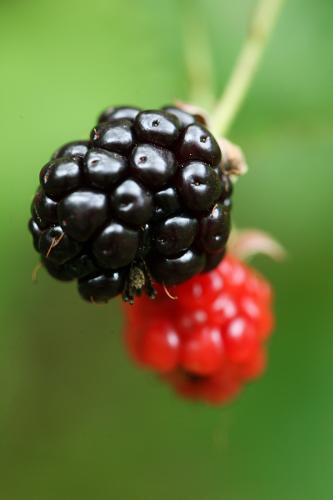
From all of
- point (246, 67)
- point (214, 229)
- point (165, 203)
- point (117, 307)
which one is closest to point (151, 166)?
point (165, 203)

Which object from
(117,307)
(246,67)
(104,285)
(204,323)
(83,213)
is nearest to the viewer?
(83,213)

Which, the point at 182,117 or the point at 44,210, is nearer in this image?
the point at 44,210

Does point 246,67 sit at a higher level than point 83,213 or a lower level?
higher

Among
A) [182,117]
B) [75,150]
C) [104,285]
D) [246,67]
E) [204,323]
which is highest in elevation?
[246,67]

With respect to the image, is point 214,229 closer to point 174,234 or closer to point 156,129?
point 174,234

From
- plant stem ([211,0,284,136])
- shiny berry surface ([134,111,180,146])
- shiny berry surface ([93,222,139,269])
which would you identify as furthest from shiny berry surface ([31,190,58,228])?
plant stem ([211,0,284,136])

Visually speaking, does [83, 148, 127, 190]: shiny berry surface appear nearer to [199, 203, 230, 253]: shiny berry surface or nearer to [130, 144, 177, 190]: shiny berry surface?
[130, 144, 177, 190]: shiny berry surface

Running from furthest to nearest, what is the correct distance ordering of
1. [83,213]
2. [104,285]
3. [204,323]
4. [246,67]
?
[246,67], [204,323], [104,285], [83,213]
